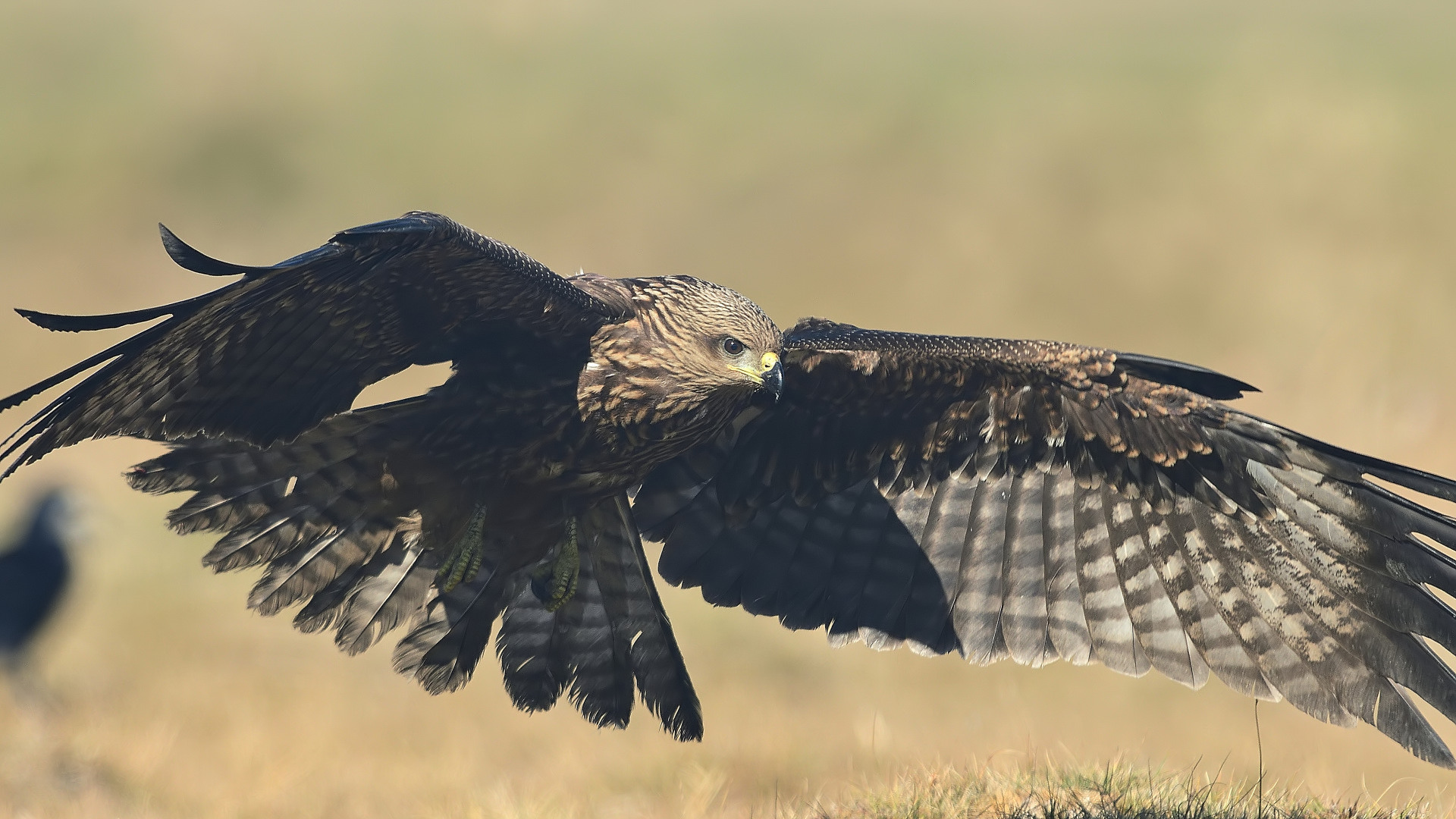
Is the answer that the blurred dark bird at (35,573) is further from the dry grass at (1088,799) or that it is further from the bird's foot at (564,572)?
the dry grass at (1088,799)

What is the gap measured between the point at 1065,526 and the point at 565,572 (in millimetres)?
2332

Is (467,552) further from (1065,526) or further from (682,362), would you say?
(1065,526)

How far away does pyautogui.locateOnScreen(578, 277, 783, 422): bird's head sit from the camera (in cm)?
Answer: 548

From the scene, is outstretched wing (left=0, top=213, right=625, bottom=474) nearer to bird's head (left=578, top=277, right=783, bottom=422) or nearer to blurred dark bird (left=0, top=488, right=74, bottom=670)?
bird's head (left=578, top=277, right=783, bottom=422)

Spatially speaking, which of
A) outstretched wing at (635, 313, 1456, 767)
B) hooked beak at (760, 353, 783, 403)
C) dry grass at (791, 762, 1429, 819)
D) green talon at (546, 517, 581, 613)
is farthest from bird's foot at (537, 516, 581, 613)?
dry grass at (791, 762, 1429, 819)

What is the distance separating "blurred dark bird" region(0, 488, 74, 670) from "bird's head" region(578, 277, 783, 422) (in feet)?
20.1

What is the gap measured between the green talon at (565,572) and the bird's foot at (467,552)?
0.44m

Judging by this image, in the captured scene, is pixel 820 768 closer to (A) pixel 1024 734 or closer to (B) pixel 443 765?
(A) pixel 1024 734

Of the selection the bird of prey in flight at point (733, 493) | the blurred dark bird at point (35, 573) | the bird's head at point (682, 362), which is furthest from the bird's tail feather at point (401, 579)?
the blurred dark bird at point (35, 573)

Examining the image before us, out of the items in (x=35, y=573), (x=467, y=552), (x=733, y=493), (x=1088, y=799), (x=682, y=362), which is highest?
(x=682, y=362)

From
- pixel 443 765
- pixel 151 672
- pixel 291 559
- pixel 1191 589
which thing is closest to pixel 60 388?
pixel 151 672

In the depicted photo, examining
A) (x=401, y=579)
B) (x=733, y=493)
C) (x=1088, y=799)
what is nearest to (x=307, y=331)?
(x=401, y=579)

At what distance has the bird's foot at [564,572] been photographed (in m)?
5.98

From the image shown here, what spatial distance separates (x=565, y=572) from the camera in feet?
19.7
